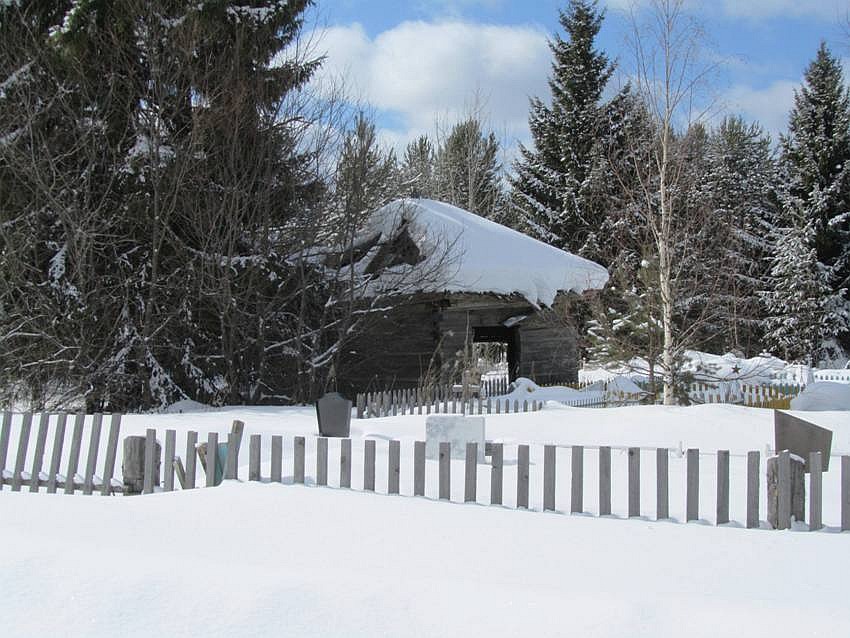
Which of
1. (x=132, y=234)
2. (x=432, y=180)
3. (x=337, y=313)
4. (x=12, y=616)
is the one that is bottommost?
(x=12, y=616)

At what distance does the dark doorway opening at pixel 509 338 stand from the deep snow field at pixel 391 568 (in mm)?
17231

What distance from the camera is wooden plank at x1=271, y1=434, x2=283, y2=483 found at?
277 inches

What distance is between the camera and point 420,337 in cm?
2161

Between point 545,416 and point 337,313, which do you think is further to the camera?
point 337,313

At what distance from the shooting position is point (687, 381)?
16766mm

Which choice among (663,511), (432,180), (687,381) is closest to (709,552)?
(663,511)

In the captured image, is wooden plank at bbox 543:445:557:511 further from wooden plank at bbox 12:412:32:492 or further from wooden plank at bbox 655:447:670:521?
wooden plank at bbox 12:412:32:492

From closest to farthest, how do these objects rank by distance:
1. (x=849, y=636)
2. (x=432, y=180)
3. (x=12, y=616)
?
(x=849, y=636)
(x=12, y=616)
(x=432, y=180)

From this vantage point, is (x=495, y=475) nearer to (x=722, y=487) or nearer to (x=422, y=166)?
(x=722, y=487)

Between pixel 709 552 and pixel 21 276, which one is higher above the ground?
pixel 21 276

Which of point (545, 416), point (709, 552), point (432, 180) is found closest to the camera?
point (709, 552)

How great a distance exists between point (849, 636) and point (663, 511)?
2625mm

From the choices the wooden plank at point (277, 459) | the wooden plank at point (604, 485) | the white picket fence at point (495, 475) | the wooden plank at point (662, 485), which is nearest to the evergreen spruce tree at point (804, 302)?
the white picket fence at point (495, 475)

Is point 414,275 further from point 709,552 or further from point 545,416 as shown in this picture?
point 709,552
